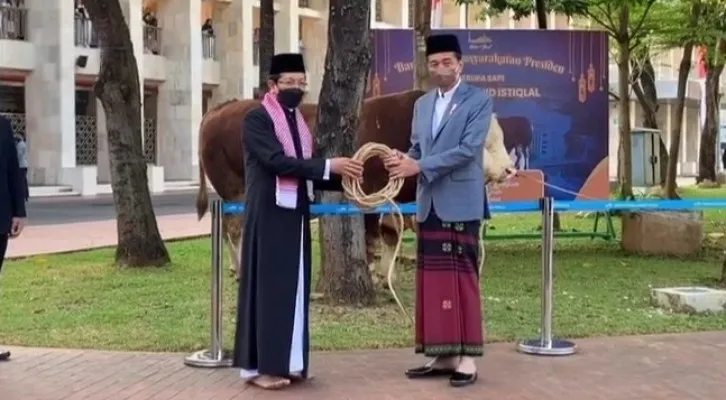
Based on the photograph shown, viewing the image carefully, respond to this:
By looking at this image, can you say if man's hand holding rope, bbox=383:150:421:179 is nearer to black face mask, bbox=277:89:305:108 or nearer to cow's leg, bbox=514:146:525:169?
black face mask, bbox=277:89:305:108

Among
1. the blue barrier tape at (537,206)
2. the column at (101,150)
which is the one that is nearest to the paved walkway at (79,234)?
the blue barrier tape at (537,206)

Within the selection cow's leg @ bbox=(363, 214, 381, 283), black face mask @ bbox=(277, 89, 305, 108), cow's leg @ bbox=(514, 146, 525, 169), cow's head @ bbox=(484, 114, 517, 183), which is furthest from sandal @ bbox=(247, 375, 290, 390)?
cow's leg @ bbox=(514, 146, 525, 169)

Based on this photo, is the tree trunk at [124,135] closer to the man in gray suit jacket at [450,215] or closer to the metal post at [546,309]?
the metal post at [546,309]

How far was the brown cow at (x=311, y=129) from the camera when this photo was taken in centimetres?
1158

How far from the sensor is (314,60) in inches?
1801

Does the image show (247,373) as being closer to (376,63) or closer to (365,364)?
(365,364)

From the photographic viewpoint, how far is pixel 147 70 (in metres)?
37.4

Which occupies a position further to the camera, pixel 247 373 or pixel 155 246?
pixel 155 246

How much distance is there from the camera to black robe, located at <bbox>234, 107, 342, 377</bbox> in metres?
6.91

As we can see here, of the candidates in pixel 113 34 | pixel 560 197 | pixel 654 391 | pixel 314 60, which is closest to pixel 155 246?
pixel 113 34

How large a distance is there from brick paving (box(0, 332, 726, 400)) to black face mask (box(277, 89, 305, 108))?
6.19ft

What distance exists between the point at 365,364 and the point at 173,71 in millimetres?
32026

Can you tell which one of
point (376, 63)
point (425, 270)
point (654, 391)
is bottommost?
point (654, 391)

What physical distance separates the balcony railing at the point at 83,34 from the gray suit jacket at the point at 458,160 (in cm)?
2986
